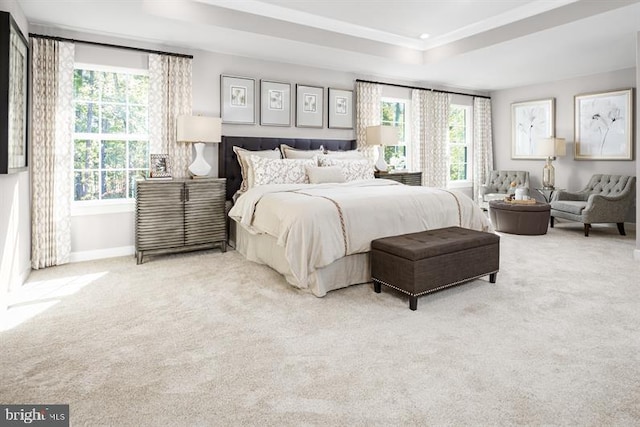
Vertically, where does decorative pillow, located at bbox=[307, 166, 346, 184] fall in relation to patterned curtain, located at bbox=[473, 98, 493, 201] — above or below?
below

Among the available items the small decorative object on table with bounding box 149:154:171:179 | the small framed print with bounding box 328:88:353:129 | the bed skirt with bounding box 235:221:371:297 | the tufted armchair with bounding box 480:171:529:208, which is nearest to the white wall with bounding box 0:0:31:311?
the small decorative object on table with bounding box 149:154:171:179

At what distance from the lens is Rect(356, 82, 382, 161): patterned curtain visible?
6.42 metres

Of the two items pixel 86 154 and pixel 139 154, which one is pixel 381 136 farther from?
pixel 86 154

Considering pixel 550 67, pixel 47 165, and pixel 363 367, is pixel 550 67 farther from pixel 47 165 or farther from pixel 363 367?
pixel 47 165

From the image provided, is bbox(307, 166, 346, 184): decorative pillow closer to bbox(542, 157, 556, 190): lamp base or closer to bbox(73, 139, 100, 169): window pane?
bbox(73, 139, 100, 169): window pane

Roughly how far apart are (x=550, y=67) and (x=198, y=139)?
17.1 feet

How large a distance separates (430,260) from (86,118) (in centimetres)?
396

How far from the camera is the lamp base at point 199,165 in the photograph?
488cm

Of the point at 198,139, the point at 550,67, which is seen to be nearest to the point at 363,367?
the point at 198,139

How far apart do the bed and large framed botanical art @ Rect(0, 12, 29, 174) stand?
6.40ft

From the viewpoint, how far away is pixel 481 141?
8203 mm

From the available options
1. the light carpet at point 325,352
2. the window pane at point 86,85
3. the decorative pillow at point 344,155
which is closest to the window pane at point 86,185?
the window pane at point 86,85

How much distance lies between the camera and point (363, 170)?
17.5ft

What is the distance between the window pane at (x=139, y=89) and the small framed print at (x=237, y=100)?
2.86 feet
